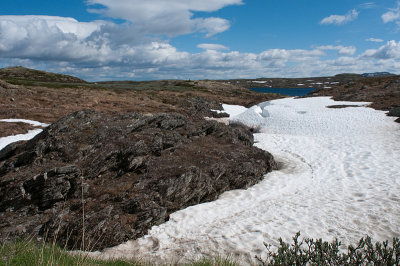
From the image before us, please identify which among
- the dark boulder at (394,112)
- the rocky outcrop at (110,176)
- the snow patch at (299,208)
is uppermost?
the dark boulder at (394,112)

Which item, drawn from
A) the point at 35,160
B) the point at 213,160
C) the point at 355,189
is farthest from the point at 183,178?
the point at 355,189

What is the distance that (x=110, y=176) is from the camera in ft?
41.3

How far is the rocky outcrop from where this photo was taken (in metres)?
9.72

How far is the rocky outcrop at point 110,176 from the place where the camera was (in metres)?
9.72

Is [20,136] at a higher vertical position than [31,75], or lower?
lower

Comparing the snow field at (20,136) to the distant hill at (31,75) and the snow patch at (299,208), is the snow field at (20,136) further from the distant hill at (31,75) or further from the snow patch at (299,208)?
the distant hill at (31,75)

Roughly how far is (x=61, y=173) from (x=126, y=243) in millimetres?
4466

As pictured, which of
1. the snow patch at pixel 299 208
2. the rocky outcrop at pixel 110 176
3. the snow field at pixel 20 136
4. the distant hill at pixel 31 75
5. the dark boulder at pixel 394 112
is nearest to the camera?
the snow patch at pixel 299 208

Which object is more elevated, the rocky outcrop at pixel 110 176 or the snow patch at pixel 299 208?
the rocky outcrop at pixel 110 176

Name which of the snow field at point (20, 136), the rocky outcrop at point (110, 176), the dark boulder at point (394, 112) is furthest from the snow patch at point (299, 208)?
the snow field at point (20, 136)

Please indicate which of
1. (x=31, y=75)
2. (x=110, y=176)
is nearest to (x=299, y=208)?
(x=110, y=176)

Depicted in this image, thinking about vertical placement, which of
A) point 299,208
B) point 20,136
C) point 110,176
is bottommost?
point 299,208

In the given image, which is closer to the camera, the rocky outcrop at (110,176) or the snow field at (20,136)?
the rocky outcrop at (110,176)

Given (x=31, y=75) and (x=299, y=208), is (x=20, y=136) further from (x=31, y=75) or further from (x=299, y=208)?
(x=31, y=75)
